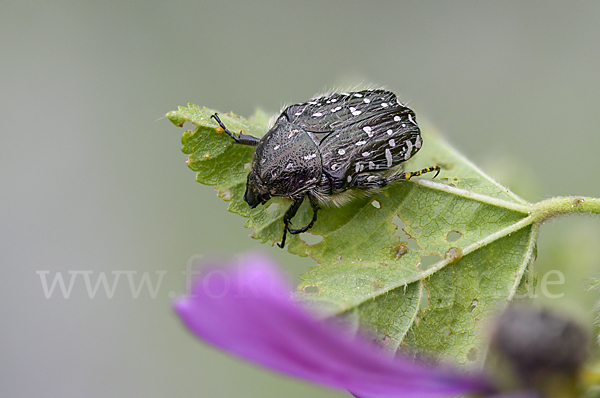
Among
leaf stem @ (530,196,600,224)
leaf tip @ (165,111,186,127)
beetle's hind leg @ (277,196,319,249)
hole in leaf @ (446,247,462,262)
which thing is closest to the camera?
leaf stem @ (530,196,600,224)

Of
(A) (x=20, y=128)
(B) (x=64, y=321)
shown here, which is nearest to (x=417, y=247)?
(B) (x=64, y=321)

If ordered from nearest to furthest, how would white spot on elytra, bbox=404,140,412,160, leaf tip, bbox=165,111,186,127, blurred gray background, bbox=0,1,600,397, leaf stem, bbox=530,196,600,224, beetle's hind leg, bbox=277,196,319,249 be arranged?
leaf stem, bbox=530,196,600,224
leaf tip, bbox=165,111,186,127
beetle's hind leg, bbox=277,196,319,249
white spot on elytra, bbox=404,140,412,160
blurred gray background, bbox=0,1,600,397

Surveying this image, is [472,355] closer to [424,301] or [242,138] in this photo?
[424,301]

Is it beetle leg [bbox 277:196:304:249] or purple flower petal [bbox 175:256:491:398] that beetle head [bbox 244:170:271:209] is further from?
purple flower petal [bbox 175:256:491:398]

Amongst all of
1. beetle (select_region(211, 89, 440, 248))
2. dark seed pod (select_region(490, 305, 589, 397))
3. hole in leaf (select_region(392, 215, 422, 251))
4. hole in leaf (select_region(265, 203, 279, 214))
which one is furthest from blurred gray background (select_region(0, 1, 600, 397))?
dark seed pod (select_region(490, 305, 589, 397))

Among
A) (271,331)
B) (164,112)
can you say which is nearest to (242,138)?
(271,331)

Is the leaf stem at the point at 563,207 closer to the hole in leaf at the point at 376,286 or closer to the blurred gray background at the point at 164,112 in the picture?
the hole in leaf at the point at 376,286

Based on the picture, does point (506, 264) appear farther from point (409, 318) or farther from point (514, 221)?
point (409, 318)

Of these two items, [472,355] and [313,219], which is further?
[313,219]
